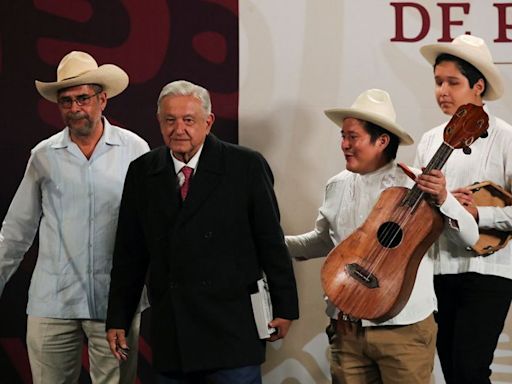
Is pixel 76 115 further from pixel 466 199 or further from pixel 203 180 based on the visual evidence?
pixel 466 199

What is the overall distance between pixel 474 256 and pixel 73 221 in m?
1.54

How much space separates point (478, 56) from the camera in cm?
350

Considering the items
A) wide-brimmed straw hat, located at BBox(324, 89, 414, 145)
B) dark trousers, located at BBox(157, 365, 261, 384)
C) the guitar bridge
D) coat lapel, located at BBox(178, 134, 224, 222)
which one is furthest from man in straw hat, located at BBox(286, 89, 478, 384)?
coat lapel, located at BBox(178, 134, 224, 222)

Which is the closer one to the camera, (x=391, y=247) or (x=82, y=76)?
(x=391, y=247)

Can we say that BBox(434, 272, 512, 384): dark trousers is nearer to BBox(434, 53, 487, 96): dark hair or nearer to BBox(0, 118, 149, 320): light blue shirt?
BBox(434, 53, 487, 96): dark hair

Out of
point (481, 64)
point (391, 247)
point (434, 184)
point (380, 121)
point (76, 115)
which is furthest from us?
point (76, 115)

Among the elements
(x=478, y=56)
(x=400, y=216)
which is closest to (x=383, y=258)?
(x=400, y=216)

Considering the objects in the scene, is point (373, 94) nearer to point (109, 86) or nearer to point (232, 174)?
point (232, 174)

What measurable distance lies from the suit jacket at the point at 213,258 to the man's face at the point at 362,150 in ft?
1.04

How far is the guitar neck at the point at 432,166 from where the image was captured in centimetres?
313

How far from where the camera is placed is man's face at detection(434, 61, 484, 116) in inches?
139

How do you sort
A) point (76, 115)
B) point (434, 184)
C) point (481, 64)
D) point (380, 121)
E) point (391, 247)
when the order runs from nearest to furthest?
point (434, 184) → point (391, 247) → point (380, 121) → point (481, 64) → point (76, 115)

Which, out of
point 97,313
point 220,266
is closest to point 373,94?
point 220,266

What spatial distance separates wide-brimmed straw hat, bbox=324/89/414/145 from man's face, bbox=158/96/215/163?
1.80ft
